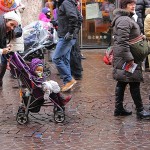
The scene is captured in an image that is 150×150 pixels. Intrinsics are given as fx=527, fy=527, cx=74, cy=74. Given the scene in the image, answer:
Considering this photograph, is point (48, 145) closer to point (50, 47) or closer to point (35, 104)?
point (35, 104)

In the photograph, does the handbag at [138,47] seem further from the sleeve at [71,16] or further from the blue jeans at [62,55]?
the blue jeans at [62,55]

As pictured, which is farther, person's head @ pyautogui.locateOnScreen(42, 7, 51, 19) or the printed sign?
the printed sign

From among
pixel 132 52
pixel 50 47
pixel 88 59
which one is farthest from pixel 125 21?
pixel 88 59

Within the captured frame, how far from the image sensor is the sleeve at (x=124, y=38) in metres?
7.46

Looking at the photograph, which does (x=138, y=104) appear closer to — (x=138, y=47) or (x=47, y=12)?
(x=138, y=47)

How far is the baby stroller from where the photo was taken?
296 inches

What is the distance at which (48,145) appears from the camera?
6.64m

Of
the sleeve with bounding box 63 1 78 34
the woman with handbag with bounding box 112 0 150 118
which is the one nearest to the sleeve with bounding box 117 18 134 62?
the woman with handbag with bounding box 112 0 150 118

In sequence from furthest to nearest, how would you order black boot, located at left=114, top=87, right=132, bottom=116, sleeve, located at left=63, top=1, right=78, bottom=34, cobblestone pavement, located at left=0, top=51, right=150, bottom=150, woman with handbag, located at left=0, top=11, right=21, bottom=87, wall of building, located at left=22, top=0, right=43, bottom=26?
wall of building, located at left=22, top=0, right=43, bottom=26 → sleeve, located at left=63, top=1, right=78, bottom=34 → black boot, located at left=114, top=87, right=132, bottom=116 → woman with handbag, located at left=0, top=11, right=21, bottom=87 → cobblestone pavement, located at left=0, top=51, right=150, bottom=150

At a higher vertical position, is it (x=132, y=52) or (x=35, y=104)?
(x=132, y=52)

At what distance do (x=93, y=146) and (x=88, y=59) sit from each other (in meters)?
8.05

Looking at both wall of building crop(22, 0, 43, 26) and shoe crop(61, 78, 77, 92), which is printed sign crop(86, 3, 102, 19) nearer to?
wall of building crop(22, 0, 43, 26)

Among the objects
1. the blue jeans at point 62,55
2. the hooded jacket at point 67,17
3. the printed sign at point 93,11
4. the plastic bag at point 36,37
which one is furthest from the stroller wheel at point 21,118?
the printed sign at point 93,11

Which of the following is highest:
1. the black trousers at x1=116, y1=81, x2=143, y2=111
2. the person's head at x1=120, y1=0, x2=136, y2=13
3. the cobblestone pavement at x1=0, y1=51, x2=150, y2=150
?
the person's head at x1=120, y1=0, x2=136, y2=13
